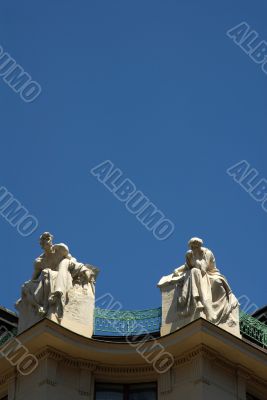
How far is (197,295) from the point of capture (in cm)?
3872

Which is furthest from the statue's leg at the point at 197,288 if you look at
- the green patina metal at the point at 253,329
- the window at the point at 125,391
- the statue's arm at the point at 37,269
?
the statue's arm at the point at 37,269

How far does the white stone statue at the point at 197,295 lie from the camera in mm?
38656

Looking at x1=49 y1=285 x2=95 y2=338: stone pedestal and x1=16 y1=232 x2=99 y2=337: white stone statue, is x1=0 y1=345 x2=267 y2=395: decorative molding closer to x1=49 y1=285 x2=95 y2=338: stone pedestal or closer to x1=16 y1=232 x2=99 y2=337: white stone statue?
Answer: x1=49 y1=285 x2=95 y2=338: stone pedestal

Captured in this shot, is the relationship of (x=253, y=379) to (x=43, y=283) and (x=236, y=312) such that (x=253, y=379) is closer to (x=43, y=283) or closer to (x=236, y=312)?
(x=236, y=312)

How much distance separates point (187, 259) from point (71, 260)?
362 cm

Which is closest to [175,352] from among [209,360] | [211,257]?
[209,360]

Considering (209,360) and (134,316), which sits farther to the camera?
(134,316)

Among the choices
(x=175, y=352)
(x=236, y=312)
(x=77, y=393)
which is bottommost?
(x=77, y=393)

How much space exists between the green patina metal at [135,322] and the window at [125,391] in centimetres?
169

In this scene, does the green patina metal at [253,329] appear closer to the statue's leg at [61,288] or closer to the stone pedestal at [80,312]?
the stone pedestal at [80,312]

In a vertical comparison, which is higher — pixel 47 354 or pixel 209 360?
pixel 209 360

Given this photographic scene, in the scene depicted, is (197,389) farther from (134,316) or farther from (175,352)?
(134,316)

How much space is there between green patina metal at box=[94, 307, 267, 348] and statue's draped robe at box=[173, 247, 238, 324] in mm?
1101

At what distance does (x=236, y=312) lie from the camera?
3962 centimetres
